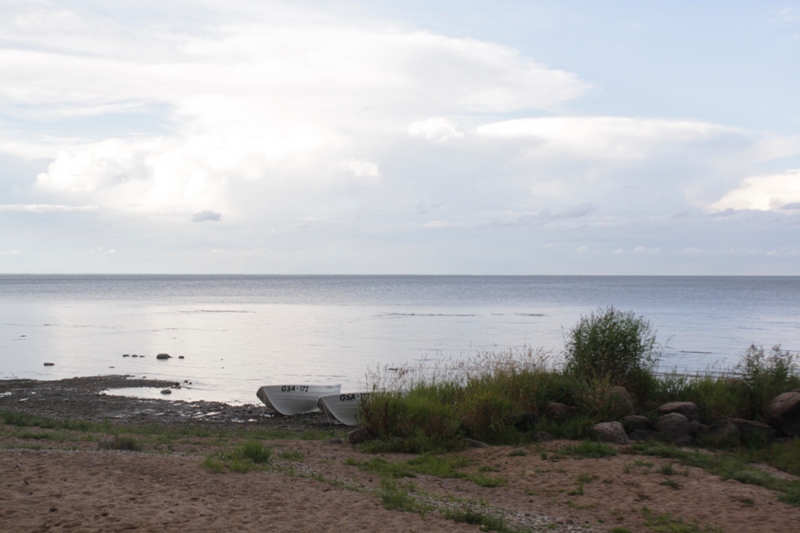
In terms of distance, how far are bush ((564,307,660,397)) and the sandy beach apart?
3413 mm

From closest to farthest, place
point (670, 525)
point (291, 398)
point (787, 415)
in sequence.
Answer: point (670, 525) < point (787, 415) < point (291, 398)

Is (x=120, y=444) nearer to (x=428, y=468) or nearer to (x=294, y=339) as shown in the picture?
(x=428, y=468)

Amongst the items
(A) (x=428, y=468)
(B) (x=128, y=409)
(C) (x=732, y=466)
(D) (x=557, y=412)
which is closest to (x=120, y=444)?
(A) (x=428, y=468)

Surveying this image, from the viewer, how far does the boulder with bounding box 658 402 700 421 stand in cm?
1380

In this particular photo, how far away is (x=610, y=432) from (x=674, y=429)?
130 cm

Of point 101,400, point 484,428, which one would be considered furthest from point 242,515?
point 101,400

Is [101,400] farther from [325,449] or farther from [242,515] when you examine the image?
[242,515]

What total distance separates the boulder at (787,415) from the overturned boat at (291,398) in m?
11.5

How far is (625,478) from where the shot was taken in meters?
10.5

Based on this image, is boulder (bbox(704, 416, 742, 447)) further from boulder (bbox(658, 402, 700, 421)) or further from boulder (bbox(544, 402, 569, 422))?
boulder (bbox(544, 402, 569, 422))

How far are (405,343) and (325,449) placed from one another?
81.3ft

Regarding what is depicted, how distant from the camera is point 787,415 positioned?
13.1 metres

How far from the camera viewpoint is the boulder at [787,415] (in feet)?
42.7

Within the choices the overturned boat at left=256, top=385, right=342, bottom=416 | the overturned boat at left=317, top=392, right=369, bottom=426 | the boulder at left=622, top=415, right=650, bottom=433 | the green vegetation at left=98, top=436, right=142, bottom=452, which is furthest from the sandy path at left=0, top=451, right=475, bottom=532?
the overturned boat at left=256, top=385, right=342, bottom=416
